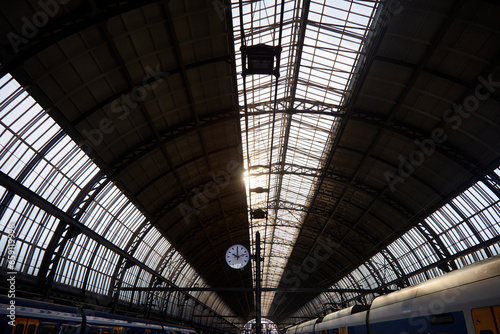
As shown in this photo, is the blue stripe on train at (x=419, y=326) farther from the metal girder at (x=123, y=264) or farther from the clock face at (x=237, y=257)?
the metal girder at (x=123, y=264)

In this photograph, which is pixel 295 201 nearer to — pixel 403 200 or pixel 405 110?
pixel 403 200

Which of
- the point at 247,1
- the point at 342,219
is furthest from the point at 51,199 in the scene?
the point at 342,219

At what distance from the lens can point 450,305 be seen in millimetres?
10531

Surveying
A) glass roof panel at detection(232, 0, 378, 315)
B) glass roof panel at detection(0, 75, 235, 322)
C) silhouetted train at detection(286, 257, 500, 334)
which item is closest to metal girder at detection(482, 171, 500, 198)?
glass roof panel at detection(232, 0, 378, 315)

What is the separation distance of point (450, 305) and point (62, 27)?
18.0 metres

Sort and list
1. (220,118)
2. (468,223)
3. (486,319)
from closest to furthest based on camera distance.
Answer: (486,319)
(220,118)
(468,223)

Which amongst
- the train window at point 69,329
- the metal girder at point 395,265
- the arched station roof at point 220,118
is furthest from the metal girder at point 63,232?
the metal girder at point 395,265

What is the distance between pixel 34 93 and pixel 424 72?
22.1 m

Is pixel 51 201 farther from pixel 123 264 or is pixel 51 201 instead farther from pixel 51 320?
pixel 123 264

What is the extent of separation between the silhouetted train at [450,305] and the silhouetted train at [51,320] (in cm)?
1453

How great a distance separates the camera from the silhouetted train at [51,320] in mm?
12766

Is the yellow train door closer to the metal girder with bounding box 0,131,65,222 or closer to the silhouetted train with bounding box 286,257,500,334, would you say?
the silhouetted train with bounding box 286,257,500,334

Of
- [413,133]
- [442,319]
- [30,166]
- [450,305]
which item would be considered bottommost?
[442,319]

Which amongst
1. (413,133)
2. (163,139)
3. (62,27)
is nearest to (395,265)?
(413,133)
